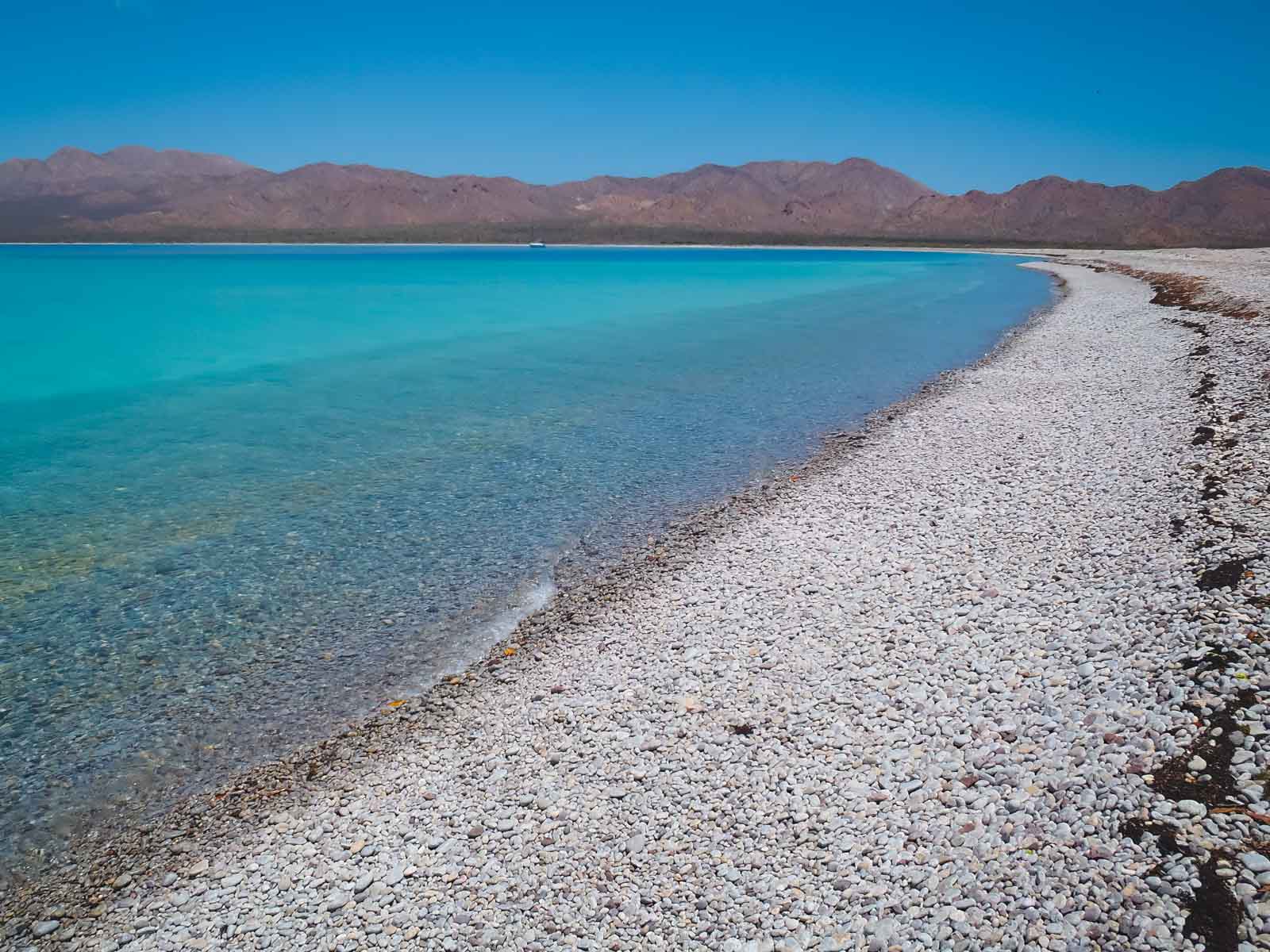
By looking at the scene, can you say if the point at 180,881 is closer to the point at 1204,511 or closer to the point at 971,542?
the point at 971,542

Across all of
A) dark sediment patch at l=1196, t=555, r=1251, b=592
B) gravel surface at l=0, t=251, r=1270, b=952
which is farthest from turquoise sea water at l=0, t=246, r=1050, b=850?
dark sediment patch at l=1196, t=555, r=1251, b=592

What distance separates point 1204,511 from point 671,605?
5751 mm

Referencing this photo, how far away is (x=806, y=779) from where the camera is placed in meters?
5.02

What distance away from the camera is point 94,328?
37031mm

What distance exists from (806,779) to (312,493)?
356 inches

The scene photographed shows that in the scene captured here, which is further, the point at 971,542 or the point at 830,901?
the point at 971,542

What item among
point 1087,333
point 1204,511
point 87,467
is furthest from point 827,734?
point 1087,333

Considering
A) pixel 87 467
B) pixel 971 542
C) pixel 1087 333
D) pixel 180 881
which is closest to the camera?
pixel 180 881

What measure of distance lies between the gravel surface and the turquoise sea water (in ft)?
3.30

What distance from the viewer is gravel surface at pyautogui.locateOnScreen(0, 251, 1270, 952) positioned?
161 inches

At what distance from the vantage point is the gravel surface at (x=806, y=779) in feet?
13.4

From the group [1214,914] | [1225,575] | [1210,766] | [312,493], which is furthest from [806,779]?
[312,493]

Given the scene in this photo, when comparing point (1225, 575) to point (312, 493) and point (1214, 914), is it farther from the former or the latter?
point (312, 493)

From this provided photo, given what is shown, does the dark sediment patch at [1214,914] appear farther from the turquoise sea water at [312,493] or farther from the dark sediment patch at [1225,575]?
the turquoise sea water at [312,493]
